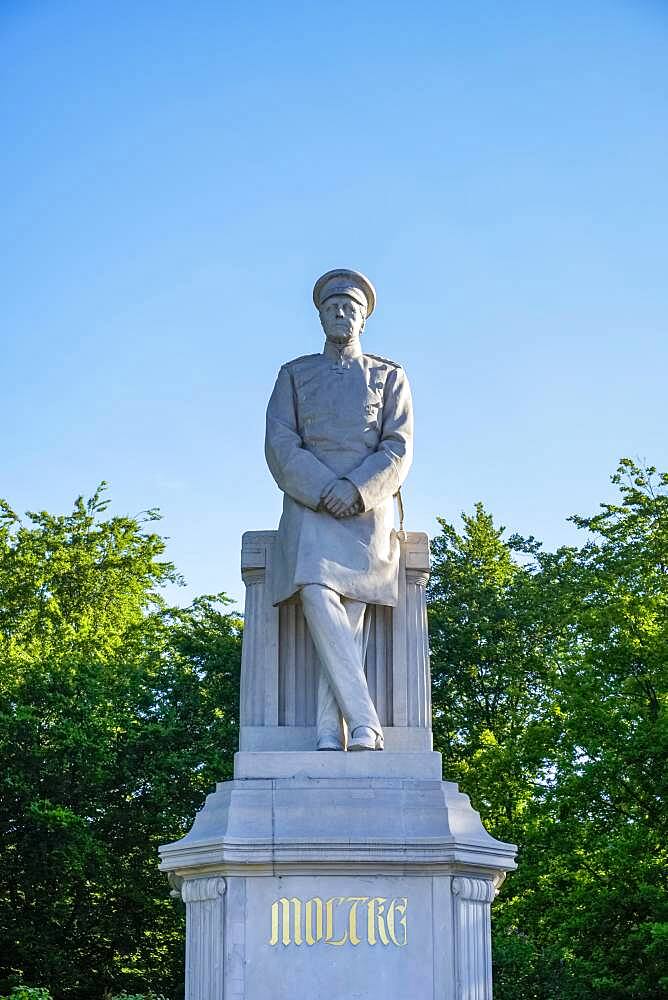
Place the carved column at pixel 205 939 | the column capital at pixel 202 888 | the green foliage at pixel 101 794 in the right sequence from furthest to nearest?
the green foliage at pixel 101 794, the column capital at pixel 202 888, the carved column at pixel 205 939

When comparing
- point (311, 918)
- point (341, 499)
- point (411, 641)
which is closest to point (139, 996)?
point (411, 641)

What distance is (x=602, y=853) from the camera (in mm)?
22281

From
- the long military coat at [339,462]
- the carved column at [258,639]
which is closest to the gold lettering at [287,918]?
the carved column at [258,639]

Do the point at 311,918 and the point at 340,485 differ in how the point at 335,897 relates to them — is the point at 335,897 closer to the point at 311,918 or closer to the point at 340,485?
the point at 311,918

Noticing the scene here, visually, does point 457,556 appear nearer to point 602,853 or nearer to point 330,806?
point 602,853

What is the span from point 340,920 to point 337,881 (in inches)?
9.9

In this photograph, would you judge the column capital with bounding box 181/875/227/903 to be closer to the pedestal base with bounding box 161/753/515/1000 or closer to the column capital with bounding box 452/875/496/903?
the pedestal base with bounding box 161/753/515/1000

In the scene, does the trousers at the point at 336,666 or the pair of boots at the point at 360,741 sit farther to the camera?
the trousers at the point at 336,666

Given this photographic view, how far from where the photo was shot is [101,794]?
28.7 meters

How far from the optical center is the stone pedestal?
9305 millimetres

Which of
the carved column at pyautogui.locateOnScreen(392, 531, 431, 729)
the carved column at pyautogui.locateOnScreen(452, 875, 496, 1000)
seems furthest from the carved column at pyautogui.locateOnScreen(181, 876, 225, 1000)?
the carved column at pyautogui.locateOnScreen(392, 531, 431, 729)

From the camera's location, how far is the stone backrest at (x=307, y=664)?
34.4 ft

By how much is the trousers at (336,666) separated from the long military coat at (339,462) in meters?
0.14

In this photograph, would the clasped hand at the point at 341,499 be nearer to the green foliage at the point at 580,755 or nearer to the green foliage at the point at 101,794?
the green foliage at the point at 580,755
